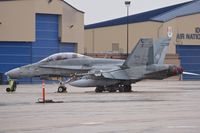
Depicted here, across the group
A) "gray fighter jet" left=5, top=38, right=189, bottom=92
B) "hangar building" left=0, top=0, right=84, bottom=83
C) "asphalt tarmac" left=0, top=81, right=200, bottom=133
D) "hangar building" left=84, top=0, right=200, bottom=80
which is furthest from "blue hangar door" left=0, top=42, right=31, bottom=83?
"asphalt tarmac" left=0, top=81, right=200, bottom=133

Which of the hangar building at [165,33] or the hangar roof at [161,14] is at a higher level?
the hangar roof at [161,14]

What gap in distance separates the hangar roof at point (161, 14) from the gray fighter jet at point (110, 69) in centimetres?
5112

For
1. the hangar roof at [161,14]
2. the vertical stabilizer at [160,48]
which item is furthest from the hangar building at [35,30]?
the vertical stabilizer at [160,48]

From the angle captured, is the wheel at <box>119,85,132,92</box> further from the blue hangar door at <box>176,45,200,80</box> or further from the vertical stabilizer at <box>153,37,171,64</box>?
the blue hangar door at <box>176,45,200,80</box>

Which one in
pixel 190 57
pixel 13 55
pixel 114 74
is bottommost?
pixel 114 74

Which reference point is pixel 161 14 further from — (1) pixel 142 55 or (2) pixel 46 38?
(1) pixel 142 55

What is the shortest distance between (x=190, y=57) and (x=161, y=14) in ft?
32.6

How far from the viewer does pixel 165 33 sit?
9100cm

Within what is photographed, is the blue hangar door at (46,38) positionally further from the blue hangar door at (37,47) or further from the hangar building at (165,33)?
the hangar building at (165,33)

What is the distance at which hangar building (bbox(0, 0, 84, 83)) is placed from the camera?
235 feet

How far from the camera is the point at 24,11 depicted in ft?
237

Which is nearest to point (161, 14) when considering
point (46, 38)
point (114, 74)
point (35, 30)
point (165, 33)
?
point (165, 33)

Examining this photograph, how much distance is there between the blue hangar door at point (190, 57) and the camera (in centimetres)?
9106

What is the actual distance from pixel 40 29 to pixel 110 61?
3408 centimetres
